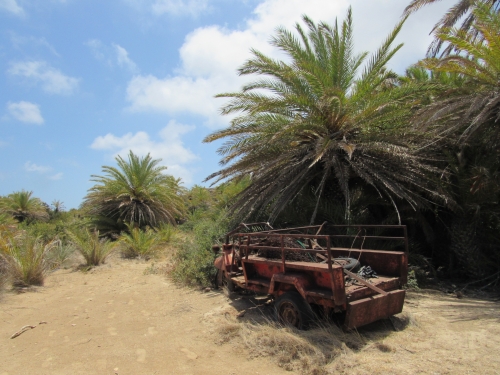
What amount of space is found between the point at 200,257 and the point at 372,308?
178 inches

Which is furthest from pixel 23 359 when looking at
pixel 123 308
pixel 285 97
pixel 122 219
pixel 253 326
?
pixel 122 219

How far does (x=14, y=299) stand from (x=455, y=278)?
865 cm

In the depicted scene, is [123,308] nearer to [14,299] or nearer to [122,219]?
[14,299]

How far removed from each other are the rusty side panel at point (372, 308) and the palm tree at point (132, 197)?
11345 mm

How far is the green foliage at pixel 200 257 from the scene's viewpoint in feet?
25.4

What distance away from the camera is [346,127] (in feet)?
26.0

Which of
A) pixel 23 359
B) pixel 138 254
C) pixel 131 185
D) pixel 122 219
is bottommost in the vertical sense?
pixel 23 359

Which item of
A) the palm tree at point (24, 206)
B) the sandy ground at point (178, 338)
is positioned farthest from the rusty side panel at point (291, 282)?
the palm tree at point (24, 206)

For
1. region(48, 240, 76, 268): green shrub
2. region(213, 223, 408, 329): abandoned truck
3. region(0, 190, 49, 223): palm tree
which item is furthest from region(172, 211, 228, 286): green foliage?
region(0, 190, 49, 223): palm tree

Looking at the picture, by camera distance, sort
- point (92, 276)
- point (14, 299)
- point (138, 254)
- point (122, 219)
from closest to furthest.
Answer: point (14, 299) → point (92, 276) → point (138, 254) → point (122, 219)

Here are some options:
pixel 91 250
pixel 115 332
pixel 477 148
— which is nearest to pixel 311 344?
pixel 115 332

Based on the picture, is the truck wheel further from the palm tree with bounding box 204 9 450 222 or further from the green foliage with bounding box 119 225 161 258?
the green foliage with bounding box 119 225 161 258

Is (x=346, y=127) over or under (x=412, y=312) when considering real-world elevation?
over

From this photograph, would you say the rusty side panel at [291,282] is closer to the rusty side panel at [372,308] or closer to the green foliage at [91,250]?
the rusty side panel at [372,308]
